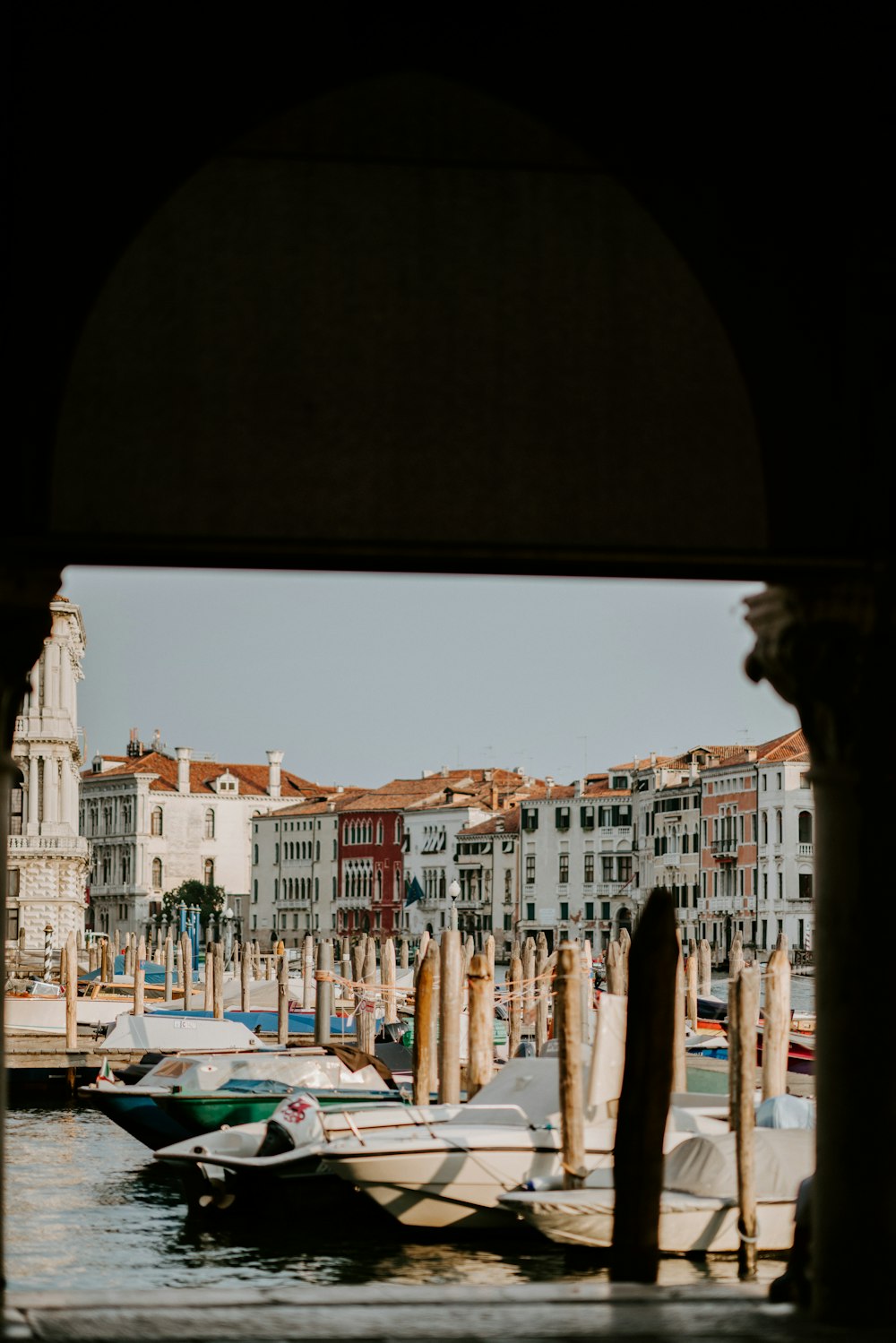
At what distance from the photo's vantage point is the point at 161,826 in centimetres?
9888

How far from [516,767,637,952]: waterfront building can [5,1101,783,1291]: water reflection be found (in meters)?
68.2

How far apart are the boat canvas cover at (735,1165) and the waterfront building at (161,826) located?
84.1 meters

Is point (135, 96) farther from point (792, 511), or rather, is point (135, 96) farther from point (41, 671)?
point (41, 671)

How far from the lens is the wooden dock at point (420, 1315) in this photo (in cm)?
493

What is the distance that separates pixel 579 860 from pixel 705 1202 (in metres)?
75.6

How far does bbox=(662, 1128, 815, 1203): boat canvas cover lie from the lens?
40.1 ft

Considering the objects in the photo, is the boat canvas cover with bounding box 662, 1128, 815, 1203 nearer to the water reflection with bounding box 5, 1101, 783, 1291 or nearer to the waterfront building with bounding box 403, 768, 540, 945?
the water reflection with bounding box 5, 1101, 783, 1291

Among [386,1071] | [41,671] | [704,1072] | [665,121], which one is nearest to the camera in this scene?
[665,121]

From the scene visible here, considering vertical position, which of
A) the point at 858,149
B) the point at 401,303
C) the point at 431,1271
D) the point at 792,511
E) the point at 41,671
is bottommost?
the point at 431,1271

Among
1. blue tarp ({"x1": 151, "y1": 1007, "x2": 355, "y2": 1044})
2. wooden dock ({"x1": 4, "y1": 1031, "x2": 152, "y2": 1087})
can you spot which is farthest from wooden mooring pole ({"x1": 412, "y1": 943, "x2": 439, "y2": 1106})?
blue tarp ({"x1": 151, "y1": 1007, "x2": 355, "y2": 1044})

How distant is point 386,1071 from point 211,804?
83.6m

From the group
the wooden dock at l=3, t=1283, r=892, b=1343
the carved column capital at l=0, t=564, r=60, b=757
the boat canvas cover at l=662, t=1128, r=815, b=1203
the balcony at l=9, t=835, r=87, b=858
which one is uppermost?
the balcony at l=9, t=835, r=87, b=858

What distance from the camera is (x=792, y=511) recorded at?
16.9 feet

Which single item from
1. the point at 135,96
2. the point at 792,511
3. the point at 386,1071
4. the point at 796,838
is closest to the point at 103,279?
the point at 135,96
